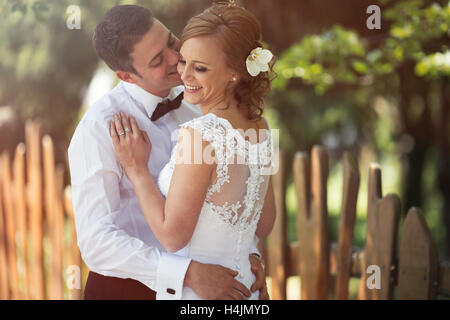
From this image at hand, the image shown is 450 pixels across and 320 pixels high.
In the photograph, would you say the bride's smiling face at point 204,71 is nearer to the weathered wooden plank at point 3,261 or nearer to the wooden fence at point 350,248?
the wooden fence at point 350,248

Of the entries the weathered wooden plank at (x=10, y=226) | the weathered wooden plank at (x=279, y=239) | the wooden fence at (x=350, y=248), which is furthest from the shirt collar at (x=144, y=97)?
the weathered wooden plank at (x=10, y=226)

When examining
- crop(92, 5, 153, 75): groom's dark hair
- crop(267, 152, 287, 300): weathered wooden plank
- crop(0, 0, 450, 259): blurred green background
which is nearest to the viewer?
crop(92, 5, 153, 75): groom's dark hair

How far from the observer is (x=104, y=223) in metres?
2.04

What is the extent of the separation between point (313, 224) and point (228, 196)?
1.46m

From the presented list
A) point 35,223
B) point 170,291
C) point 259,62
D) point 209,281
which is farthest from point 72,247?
point 259,62

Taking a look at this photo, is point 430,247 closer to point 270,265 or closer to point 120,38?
point 270,265

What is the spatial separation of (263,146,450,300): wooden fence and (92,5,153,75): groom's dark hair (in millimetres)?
1395

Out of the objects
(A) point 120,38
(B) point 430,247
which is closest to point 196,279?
(A) point 120,38

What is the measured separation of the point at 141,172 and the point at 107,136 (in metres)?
0.22

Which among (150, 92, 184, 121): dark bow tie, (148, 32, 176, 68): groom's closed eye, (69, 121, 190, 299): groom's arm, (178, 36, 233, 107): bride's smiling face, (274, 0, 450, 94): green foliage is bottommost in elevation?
(69, 121, 190, 299): groom's arm

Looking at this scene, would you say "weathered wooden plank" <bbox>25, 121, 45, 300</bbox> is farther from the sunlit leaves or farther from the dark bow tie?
the sunlit leaves

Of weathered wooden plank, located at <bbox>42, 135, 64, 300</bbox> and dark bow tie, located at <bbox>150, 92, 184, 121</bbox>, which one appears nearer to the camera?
dark bow tie, located at <bbox>150, 92, 184, 121</bbox>

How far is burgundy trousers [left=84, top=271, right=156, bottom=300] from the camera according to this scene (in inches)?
90.0

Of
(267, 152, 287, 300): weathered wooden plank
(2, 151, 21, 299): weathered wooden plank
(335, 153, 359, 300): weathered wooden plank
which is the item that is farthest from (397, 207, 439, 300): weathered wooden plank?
(2, 151, 21, 299): weathered wooden plank
